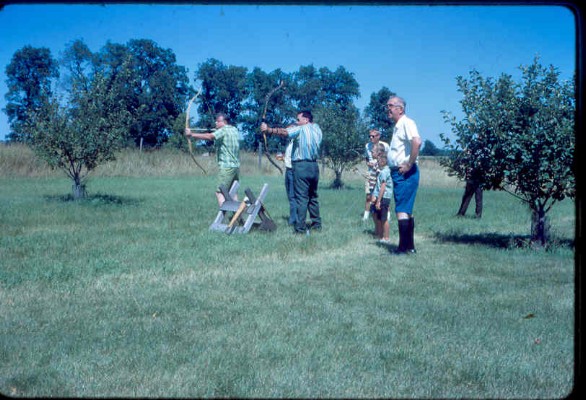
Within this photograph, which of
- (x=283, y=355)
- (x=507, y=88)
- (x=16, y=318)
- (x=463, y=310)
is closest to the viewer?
(x=283, y=355)

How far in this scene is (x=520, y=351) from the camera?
378 cm

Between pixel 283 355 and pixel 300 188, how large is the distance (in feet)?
17.5

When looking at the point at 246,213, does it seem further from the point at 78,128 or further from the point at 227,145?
the point at 78,128

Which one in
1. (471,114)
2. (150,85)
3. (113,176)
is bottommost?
(113,176)

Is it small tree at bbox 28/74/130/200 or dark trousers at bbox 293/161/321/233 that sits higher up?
small tree at bbox 28/74/130/200

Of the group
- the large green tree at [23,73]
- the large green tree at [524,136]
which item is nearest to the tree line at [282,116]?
the large green tree at [524,136]

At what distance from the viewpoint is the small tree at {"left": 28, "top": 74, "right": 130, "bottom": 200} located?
560 inches

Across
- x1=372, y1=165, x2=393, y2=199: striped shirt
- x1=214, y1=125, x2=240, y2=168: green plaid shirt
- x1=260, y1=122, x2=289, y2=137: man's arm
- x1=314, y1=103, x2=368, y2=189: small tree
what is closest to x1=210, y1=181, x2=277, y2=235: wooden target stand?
x1=214, y1=125, x2=240, y2=168: green plaid shirt

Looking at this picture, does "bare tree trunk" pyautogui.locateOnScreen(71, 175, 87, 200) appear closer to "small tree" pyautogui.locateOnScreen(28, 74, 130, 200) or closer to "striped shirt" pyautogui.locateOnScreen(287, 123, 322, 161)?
"small tree" pyautogui.locateOnScreen(28, 74, 130, 200)

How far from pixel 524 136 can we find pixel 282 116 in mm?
6735

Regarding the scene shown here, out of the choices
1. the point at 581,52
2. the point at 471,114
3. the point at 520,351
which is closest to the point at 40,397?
the point at 520,351

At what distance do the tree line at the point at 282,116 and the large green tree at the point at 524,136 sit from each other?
0.01 m

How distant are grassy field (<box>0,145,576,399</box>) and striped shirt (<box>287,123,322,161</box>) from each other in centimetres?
131

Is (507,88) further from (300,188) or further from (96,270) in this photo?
(96,270)
